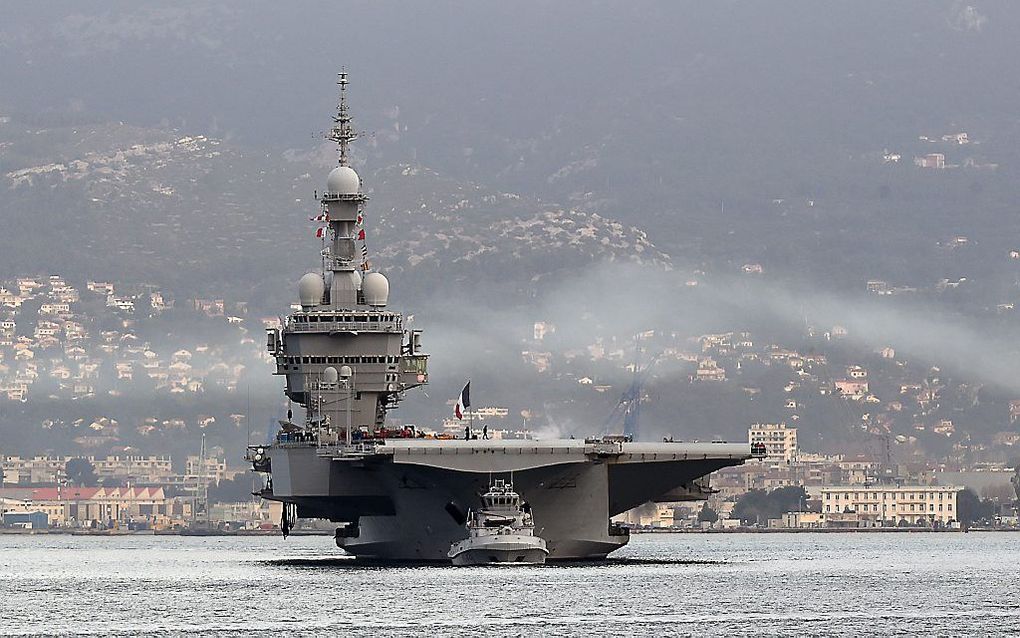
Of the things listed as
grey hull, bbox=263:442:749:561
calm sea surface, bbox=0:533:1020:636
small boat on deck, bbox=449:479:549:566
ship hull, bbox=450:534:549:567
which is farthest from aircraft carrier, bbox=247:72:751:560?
calm sea surface, bbox=0:533:1020:636

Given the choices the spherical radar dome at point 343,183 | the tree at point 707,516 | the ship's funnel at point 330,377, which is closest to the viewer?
the ship's funnel at point 330,377

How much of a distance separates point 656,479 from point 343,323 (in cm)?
1113

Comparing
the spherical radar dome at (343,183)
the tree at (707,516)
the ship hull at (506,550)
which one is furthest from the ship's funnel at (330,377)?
the tree at (707,516)

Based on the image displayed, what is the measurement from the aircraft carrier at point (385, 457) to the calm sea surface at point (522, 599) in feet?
5.34

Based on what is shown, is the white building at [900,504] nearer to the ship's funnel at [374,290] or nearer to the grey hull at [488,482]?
the ship's funnel at [374,290]

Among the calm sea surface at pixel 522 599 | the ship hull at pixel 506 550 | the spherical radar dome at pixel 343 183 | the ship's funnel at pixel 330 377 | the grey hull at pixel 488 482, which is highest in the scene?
the spherical radar dome at pixel 343 183

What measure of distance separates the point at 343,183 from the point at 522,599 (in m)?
25.6

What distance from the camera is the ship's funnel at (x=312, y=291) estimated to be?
82.6 meters

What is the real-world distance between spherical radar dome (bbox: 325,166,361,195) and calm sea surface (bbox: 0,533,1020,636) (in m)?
11.6

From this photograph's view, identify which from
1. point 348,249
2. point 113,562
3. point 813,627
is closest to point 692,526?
point 113,562

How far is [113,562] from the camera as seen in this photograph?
10175 centimetres

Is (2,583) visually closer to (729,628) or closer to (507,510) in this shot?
(507,510)

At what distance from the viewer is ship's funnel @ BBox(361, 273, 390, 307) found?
82.3 meters

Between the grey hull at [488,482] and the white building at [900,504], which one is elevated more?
the white building at [900,504]
